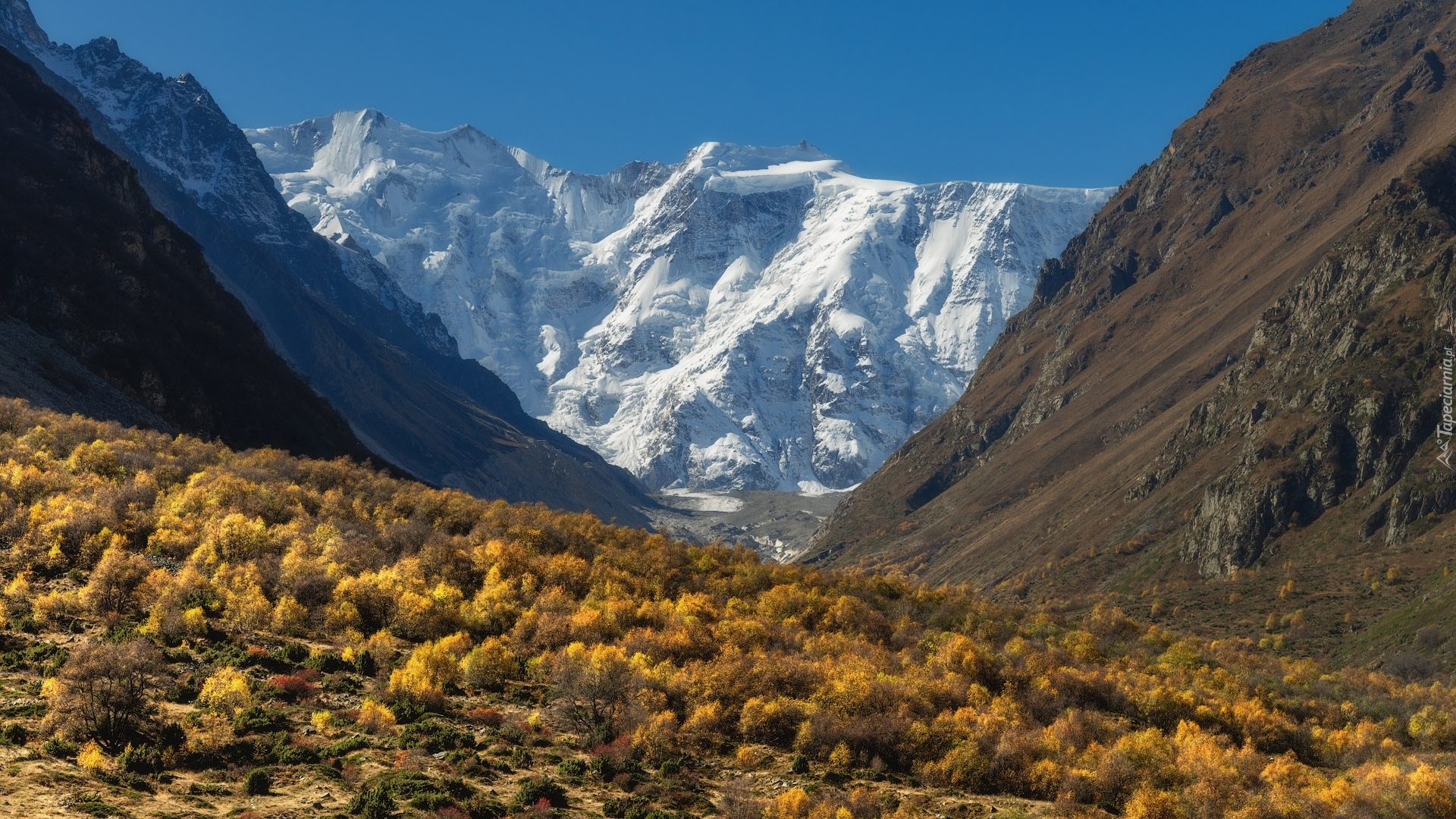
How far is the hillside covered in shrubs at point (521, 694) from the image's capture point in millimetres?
34375

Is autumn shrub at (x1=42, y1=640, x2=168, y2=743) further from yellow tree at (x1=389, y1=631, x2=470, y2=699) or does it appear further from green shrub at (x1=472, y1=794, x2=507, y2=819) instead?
green shrub at (x1=472, y1=794, x2=507, y2=819)

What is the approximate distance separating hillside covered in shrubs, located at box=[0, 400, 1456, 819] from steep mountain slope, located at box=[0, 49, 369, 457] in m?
43.9

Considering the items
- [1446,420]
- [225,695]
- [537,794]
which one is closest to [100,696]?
[225,695]

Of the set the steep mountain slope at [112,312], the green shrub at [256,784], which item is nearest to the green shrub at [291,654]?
the green shrub at [256,784]

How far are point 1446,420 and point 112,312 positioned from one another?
616 ft

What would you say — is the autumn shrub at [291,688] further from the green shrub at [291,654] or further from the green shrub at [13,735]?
the green shrub at [13,735]

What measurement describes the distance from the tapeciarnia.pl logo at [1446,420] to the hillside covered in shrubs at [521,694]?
9978 cm

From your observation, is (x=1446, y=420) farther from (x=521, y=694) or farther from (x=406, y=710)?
(x=406, y=710)

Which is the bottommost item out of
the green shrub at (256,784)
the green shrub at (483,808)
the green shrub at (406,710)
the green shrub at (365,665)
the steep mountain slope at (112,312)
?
the green shrub at (483,808)

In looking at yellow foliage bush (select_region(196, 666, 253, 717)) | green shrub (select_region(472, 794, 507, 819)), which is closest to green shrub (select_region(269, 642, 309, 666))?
yellow foliage bush (select_region(196, 666, 253, 717))

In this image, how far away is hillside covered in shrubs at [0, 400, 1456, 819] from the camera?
34375mm

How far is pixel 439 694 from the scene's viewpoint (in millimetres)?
42438

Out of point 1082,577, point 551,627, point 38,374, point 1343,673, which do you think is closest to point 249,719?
point 551,627

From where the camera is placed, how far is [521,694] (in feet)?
151
